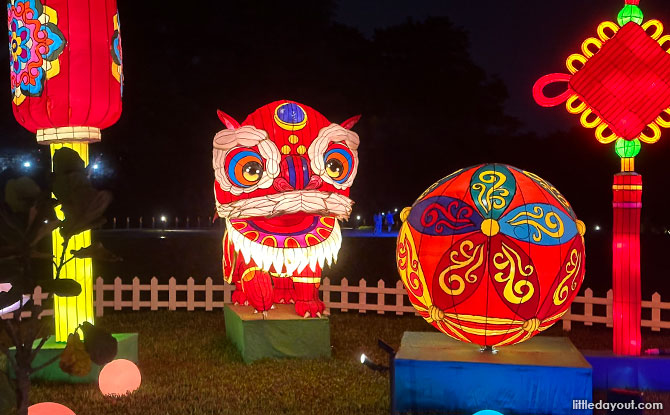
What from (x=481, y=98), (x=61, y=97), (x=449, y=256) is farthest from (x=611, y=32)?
(x=481, y=98)

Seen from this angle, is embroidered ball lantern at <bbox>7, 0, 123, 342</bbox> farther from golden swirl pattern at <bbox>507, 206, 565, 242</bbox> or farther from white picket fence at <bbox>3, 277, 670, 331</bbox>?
golden swirl pattern at <bbox>507, 206, 565, 242</bbox>

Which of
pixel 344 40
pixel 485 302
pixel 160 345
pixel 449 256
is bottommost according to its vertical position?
pixel 160 345

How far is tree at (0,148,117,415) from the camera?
3.74 metres

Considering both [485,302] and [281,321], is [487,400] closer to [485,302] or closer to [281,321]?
[485,302]

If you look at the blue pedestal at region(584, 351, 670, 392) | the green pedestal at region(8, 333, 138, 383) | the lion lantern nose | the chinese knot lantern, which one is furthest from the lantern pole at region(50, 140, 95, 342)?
the blue pedestal at region(584, 351, 670, 392)

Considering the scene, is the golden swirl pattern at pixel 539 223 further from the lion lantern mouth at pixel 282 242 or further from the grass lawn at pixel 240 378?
the lion lantern mouth at pixel 282 242

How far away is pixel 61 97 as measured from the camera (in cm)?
698

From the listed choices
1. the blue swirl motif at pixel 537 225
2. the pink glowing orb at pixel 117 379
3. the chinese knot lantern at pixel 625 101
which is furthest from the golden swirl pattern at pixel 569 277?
the pink glowing orb at pixel 117 379

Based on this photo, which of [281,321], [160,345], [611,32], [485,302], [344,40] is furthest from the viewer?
[344,40]

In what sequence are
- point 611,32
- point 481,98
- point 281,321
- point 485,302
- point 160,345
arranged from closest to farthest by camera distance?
1. point 485,302
2. point 611,32
3. point 281,321
4. point 160,345
5. point 481,98

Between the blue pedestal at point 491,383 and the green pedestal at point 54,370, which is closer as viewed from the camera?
the blue pedestal at point 491,383

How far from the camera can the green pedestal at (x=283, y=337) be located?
7.99m

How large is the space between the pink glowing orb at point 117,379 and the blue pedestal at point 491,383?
2581 mm

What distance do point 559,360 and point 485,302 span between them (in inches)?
35.3
